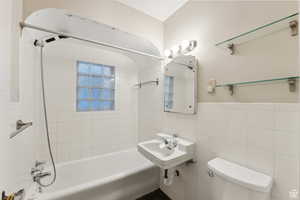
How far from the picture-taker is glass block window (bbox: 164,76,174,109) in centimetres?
189

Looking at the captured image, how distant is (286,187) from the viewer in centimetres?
88

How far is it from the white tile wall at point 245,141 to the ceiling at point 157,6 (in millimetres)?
1368

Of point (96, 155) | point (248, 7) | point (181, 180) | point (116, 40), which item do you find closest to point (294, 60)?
point (248, 7)

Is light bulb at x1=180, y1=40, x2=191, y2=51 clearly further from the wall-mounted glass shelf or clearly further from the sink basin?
the sink basin

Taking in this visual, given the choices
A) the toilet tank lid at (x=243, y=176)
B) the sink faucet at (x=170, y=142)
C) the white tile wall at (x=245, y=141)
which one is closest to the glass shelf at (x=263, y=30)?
the white tile wall at (x=245, y=141)

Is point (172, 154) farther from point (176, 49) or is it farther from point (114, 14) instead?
point (114, 14)

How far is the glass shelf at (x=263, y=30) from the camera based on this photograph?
0.89 m

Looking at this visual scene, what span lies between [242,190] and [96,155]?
2.10 m

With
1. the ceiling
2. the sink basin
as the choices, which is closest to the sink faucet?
the sink basin

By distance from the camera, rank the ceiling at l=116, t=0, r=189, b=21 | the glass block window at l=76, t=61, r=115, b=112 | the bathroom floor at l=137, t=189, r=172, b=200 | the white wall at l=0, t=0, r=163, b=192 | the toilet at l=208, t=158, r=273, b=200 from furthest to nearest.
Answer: the glass block window at l=76, t=61, r=115, b=112, the bathroom floor at l=137, t=189, r=172, b=200, the ceiling at l=116, t=0, r=189, b=21, the white wall at l=0, t=0, r=163, b=192, the toilet at l=208, t=158, r=273, b=200

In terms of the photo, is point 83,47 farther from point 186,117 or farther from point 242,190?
point 242,190

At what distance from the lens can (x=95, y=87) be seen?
231 cm

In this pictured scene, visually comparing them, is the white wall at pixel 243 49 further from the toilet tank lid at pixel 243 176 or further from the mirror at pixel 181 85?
the toilet tank lid at pixel 243 176

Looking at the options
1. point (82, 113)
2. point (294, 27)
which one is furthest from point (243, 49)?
point (82, 113)
